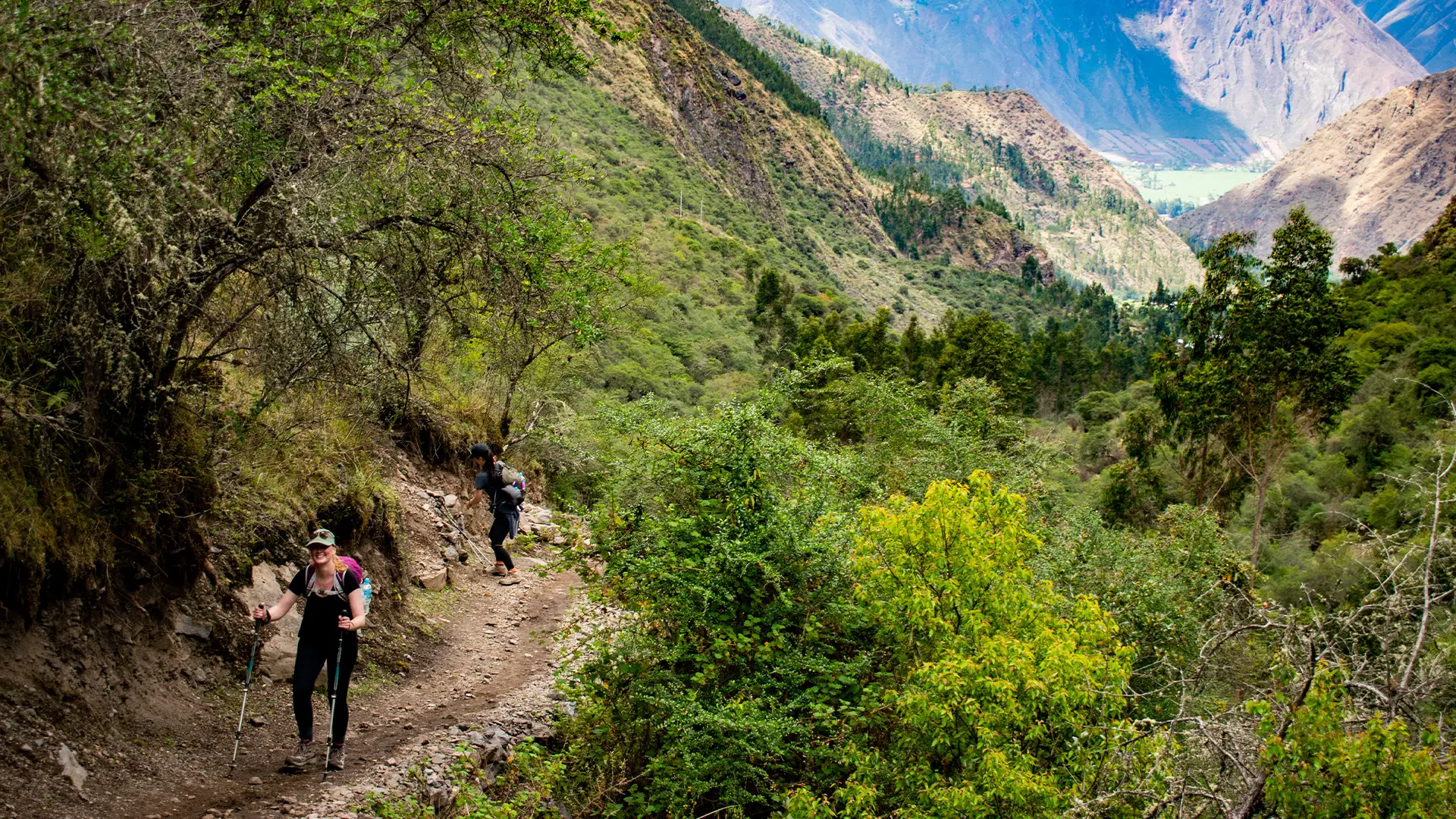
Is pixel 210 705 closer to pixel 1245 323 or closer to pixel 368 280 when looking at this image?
pixel 368 280

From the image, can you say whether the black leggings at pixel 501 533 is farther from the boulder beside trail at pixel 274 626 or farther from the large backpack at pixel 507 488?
the boulder beside trail at pixel 274 626

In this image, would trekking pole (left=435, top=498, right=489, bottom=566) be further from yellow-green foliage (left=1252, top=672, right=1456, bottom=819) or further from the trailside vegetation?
yellow-green foliage (left=1252, top=672, right=1456, bottom=819)

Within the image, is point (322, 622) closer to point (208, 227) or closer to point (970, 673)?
point (208, 227)

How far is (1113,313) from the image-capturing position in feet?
476

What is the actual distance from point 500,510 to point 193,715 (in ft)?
19.1

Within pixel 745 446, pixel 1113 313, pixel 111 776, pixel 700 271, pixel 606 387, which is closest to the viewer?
pixel 111 776

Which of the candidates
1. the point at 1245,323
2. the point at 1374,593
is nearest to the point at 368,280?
the point at 1374,593

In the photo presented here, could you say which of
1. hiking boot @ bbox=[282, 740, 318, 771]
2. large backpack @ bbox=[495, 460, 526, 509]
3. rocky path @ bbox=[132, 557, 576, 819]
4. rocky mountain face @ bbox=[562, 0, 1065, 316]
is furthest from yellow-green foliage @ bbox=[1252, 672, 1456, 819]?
rocky mountain face @ bbox=[562, 0, 1065, 316]

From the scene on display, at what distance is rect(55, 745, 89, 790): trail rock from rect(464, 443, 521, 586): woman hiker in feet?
21.9

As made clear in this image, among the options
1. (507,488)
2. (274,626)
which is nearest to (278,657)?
(274,626)

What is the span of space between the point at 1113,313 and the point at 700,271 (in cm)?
10383

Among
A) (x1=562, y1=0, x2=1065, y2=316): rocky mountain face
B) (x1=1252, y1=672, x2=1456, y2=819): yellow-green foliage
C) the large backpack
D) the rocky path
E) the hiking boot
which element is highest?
(x1=562, y1=0, x2=1065, y2=316): rocky mountain face

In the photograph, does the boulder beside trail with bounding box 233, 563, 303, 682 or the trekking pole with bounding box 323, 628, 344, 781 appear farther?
the boulder beside trail with bounding box 233, 563, 303, 682

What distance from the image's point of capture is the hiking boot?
240 inches
